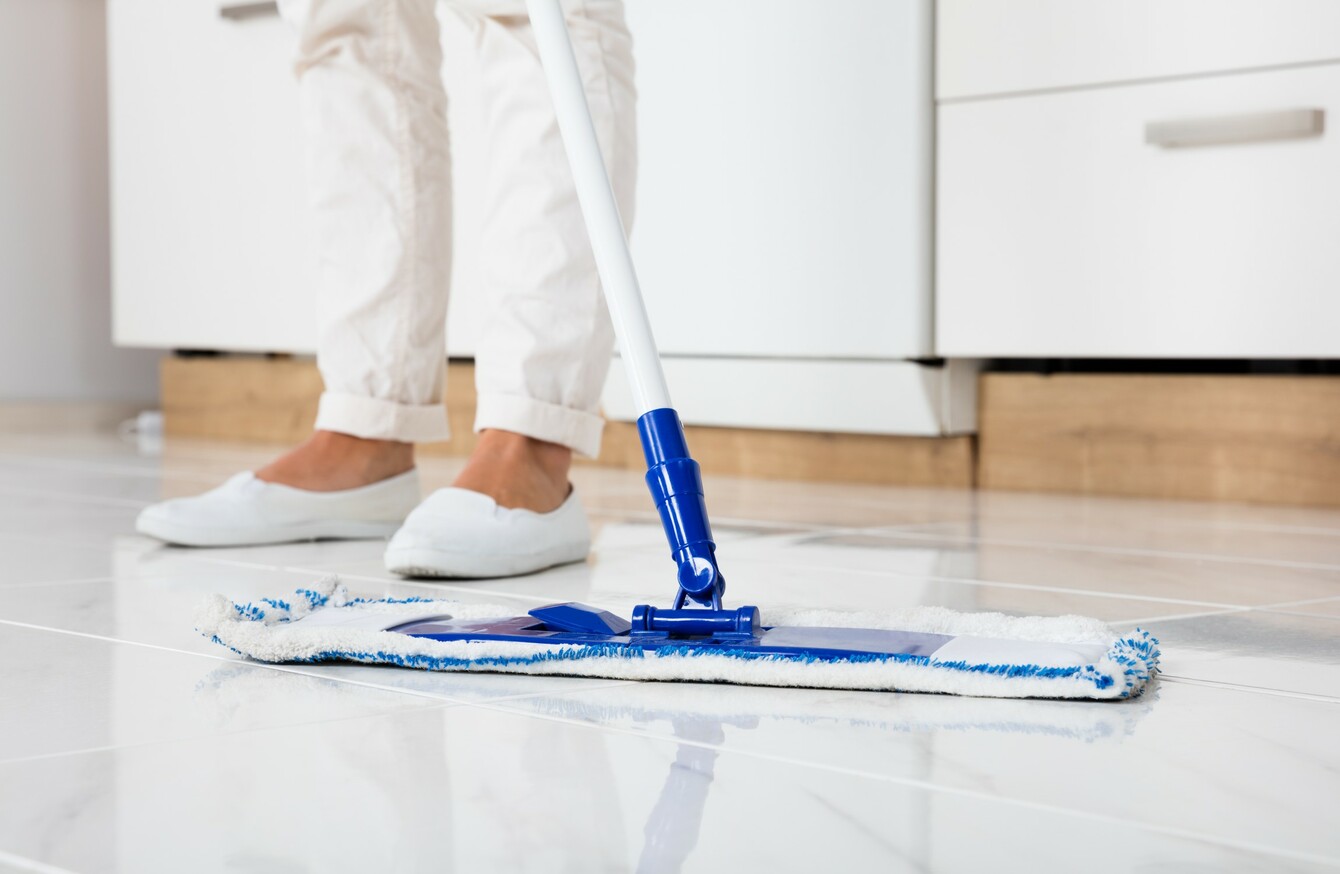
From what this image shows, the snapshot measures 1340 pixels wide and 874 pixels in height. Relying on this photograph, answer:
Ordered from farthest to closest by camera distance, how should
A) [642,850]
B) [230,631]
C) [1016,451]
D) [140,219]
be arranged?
A: [140,219] → [1016,451] → [230,631] → [642,850]

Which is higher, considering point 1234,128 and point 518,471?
point 1234,128

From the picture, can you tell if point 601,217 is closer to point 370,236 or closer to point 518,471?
point 518,471

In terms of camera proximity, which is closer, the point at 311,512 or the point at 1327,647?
the point at 1327,647

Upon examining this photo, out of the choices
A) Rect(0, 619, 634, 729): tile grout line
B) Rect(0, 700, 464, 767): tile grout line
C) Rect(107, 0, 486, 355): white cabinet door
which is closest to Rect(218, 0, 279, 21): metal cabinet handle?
Rect(107, 0, 486, 355): white cabinet door

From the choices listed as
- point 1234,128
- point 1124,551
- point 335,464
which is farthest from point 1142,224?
point 335,464

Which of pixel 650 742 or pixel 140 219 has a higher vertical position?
pixel 140 219

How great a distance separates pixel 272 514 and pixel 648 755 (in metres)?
0.74

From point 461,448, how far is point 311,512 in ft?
3.44

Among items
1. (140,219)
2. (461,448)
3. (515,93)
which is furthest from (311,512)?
(140,219)

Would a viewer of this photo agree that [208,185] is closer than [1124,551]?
No

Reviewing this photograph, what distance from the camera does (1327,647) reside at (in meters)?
0.78

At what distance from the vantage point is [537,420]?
1119 mm

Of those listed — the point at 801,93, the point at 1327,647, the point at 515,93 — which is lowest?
the point at 1327,647

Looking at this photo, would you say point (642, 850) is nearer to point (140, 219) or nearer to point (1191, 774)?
point (1191, 774)
